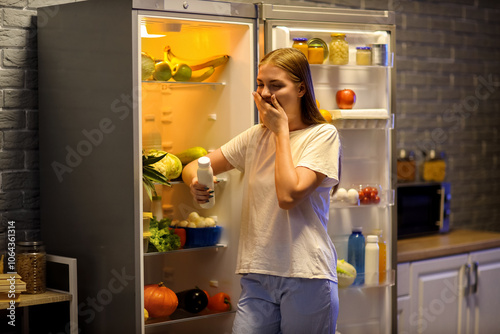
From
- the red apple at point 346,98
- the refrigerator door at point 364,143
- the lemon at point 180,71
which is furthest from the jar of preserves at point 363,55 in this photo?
the lemon at point 180,71

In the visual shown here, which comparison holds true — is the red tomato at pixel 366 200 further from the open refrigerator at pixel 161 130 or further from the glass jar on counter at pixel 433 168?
the glass jar on counter at pixel 433 168

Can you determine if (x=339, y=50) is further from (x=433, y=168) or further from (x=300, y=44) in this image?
(x=433, y=168)

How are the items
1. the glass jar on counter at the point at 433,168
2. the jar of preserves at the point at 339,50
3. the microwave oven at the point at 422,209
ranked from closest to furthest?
1. the jar of preserves at the point at 339,50
2. the microwave oven at the point at 422,209
3. the glass jar on counter at the point at 433,168

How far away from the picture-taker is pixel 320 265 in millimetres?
2363

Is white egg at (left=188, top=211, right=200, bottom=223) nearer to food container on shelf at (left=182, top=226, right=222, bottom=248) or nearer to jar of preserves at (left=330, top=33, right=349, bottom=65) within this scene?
food container on shelf at (left=182, top=226, right=222, bottom=248)

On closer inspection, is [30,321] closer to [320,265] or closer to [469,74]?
[320,265]

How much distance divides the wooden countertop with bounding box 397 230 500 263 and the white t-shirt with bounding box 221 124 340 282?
1448mm

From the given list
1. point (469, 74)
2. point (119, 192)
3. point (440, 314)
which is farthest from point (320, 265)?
point (469, 74)

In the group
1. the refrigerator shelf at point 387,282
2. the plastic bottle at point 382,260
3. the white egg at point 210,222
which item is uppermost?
the white egg at point 210,222

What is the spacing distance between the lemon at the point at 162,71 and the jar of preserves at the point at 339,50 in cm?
77

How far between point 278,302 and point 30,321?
146cm

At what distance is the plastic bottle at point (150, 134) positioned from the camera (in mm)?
3277

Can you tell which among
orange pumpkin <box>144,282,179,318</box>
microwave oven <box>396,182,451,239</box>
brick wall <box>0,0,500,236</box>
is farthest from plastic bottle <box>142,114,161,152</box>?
microwave oven <box>396,182,451,239</box>

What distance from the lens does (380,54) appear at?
3.37 m
